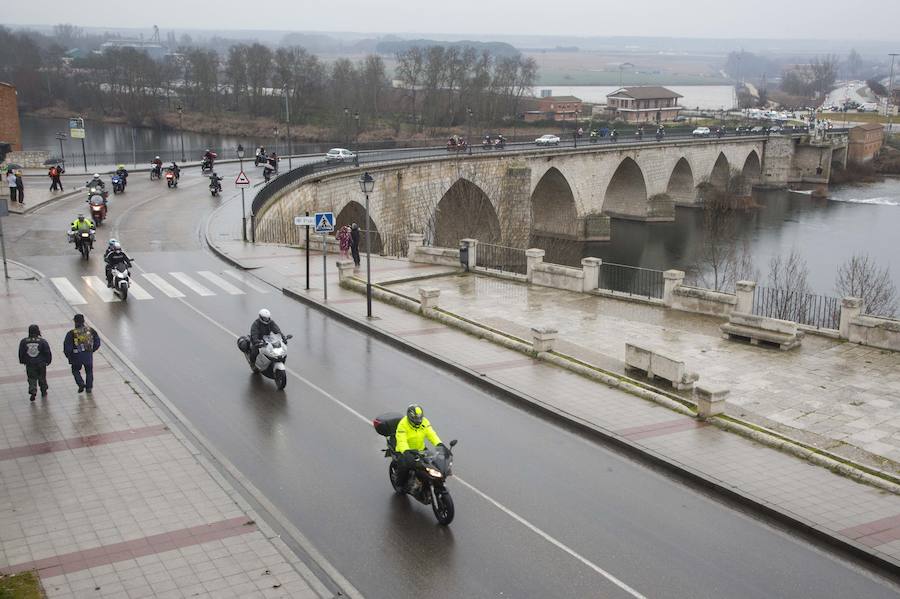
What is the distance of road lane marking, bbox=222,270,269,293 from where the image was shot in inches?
1001

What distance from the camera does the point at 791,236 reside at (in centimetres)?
6488

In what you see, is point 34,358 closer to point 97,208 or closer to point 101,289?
point 101,289

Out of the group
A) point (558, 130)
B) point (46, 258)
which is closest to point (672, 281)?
point (46, 258)

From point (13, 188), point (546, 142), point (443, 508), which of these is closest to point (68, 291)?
point (443, 508)

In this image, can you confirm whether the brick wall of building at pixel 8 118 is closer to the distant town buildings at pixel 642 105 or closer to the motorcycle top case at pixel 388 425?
the motorcycle top case at pixel 388 425

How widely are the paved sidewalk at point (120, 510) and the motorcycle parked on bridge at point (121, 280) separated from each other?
24.2 feet

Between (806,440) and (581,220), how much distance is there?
5202cm

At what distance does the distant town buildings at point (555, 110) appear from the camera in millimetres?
126669

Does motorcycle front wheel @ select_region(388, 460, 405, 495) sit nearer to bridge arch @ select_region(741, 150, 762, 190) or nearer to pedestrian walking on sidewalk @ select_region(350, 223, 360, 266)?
pedestrian walking on sidewalk @ select_region(350, 223, 360, 266)

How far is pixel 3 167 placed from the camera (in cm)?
4194

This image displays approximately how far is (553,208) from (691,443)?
175 ft

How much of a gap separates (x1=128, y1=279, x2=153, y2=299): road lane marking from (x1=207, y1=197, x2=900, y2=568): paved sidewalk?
16.9 feet

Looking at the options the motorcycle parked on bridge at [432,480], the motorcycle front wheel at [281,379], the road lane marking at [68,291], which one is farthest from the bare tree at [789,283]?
the road lane marking at [68,291]

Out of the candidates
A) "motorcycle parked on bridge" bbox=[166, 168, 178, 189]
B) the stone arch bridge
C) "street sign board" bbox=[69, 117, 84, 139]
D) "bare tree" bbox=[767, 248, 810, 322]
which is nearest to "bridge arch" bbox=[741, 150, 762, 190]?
the stone arch bridge
